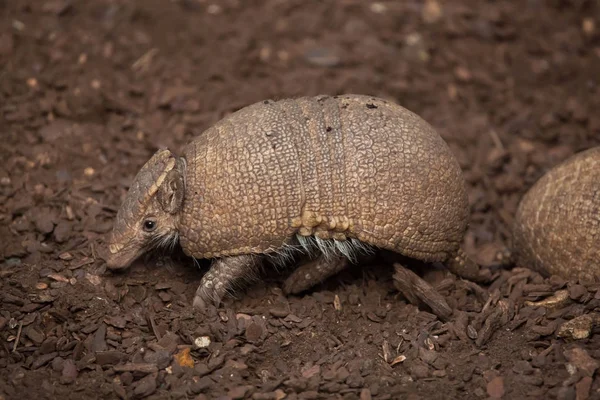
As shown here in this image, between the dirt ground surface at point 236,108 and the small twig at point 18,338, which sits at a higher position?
the dirt ground surface at point 236,108

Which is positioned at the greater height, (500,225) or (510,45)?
(510,45)

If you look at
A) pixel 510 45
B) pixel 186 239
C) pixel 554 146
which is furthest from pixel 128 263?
pixel 510 45

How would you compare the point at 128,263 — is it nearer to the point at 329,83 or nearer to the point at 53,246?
the point at 53,246

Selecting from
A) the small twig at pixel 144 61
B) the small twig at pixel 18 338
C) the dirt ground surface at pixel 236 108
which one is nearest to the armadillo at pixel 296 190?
the dirt ground surface at pixel 236 108

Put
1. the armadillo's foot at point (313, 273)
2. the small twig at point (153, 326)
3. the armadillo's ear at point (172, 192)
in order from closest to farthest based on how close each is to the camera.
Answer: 1. the small twig at point (153, 326)
2. the armadillo's ear at point (172, 192)
3. the armadillo's foot at point (313, 273)

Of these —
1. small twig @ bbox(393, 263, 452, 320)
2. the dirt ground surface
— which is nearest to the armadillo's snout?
the dirt ground surface

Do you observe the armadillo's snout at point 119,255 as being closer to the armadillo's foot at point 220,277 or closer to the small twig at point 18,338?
the armadillo's foot at point 220,277

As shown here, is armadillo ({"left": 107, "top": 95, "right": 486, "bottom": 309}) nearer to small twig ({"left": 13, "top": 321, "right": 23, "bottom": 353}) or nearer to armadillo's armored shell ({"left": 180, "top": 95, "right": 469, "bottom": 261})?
armadillo's armored shell ({"left": 180, "top": 95, "right": 469, "bottom": 261})

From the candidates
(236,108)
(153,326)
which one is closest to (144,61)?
(236,108)
